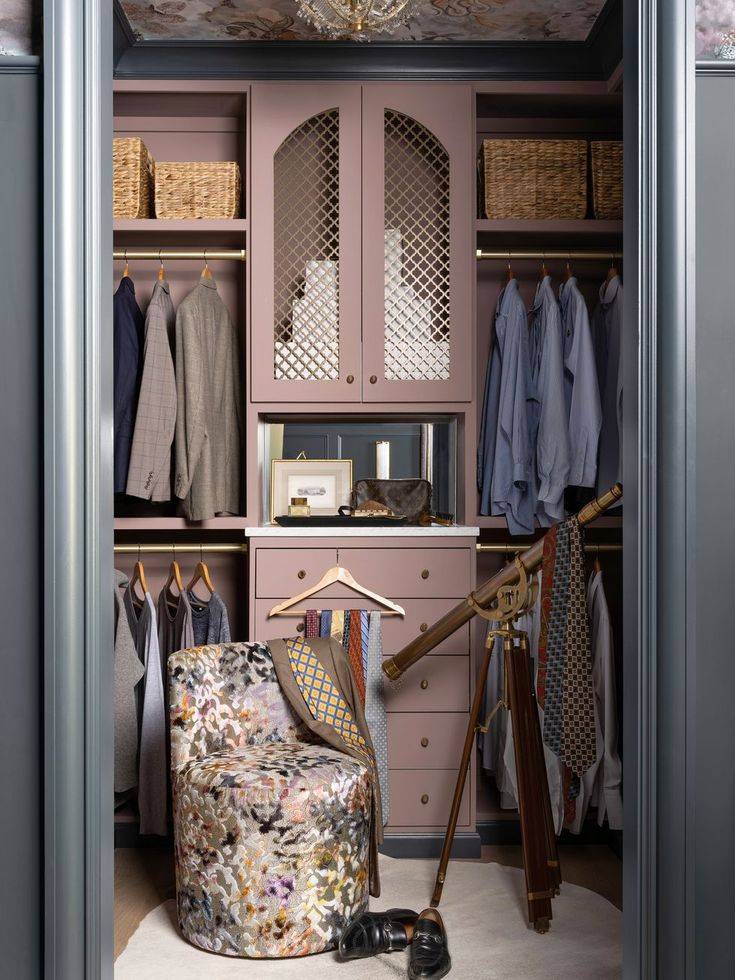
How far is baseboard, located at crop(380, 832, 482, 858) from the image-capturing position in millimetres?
3105

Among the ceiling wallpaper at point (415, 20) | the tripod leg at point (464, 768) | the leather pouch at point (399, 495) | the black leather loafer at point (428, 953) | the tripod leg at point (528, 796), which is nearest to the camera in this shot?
the black leather loafer at point (428, 953)

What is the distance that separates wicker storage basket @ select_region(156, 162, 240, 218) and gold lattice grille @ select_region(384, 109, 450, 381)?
1.88 feet

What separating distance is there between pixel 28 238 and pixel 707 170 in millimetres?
1121

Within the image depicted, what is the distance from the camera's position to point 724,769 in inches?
58.8

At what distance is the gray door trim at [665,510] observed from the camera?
1.47 m

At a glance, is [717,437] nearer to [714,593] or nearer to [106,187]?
[714,593]

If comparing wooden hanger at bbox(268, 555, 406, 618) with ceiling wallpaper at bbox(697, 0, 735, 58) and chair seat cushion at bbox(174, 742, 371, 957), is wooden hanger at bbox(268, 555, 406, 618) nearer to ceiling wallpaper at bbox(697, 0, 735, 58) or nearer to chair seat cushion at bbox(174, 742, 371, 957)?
chair seat cushion at bbox(174, 742, 371, 957)

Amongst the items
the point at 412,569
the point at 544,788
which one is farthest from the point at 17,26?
the point at 544,788

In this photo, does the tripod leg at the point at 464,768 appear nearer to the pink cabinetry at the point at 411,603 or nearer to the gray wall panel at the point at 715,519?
the pink cabinetry at the point at 411,603

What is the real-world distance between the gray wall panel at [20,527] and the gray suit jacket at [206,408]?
1.64 meters

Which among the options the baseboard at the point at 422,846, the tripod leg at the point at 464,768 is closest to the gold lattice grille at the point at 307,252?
the tripod leg at the point at 464,768

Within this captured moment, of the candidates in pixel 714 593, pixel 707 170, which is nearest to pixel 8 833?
pixel 714 593

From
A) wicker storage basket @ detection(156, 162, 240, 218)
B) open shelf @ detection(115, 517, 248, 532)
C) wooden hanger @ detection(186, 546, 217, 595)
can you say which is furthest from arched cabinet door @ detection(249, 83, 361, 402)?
wooden hanger @ detection(186, 546, 217, 595)

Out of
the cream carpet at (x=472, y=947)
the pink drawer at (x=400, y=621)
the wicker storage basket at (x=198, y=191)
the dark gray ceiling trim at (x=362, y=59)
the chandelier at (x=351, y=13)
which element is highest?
the dark gray ceiling trim at (x=362, y=59)
